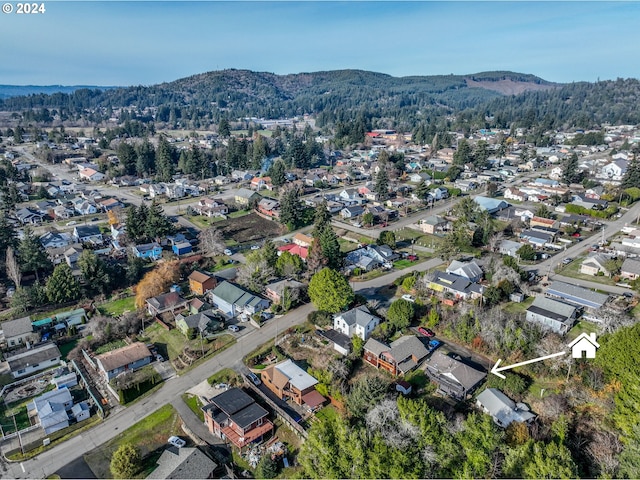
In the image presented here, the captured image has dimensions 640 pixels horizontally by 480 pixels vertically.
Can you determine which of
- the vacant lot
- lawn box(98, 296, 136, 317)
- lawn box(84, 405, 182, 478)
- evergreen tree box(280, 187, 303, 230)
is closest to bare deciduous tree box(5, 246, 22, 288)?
lawn box(98, 296, 136, 317)

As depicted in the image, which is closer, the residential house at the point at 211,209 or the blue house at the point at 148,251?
the blue house at the point at 148,251

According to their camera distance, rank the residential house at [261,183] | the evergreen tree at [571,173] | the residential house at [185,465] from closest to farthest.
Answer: the residential house at [185,465] → the evergreen tree at [571,173] → the residential house at [261,183]

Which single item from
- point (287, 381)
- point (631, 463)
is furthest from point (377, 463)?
point (631, 463)

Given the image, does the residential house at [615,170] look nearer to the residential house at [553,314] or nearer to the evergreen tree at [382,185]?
the evergreen tree at [382,185]

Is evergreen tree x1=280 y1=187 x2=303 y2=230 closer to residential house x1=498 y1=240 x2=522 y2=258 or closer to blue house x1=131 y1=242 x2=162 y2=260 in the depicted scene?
blue house x1=131 y1=242 x2=162 y2=260

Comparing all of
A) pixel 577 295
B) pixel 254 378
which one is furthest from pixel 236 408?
pixel 577 295

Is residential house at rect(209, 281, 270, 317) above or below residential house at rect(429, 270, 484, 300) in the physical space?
below

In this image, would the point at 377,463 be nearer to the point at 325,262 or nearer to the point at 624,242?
the point at 325,262

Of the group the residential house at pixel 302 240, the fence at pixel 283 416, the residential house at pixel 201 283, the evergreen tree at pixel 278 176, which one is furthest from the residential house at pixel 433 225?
the fence at pixel 283 416
